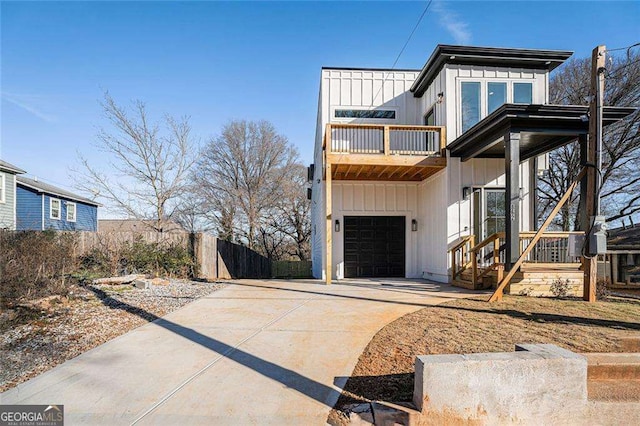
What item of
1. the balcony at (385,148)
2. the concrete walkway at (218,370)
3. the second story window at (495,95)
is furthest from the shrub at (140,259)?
the second story window at (495,95)

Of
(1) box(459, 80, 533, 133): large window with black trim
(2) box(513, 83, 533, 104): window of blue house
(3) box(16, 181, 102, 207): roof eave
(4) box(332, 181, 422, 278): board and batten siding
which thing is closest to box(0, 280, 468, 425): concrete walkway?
(4) box(332, 181, 422, 278): board and batten siding

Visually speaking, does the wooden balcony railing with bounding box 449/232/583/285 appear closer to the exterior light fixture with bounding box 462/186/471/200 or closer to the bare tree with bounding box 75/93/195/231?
the exterior light fixture with bounding box 462/186/471/200

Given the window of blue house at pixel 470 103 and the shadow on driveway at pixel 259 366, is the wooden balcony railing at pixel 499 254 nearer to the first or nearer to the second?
the window of blue house at pixel 470 103

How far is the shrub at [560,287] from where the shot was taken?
7.27m

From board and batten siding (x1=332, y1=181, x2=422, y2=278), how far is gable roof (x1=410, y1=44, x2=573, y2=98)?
3.94 metres

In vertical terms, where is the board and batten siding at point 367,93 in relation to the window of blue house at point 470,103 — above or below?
above

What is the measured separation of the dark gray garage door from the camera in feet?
38.8

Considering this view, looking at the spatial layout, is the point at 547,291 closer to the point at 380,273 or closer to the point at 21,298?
the point at 380,273

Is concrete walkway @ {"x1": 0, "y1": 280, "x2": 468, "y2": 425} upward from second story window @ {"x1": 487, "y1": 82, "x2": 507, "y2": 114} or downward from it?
downward

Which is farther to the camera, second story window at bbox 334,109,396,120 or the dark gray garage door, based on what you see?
the dark gray garage door

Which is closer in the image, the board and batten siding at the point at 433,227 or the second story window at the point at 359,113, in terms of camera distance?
the board and batten siding at the point at 433,227

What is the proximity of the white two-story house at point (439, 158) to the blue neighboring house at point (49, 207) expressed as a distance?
1350cm

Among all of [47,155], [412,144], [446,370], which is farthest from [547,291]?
[47,155]

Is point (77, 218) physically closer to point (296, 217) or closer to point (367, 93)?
point (296, 217)
